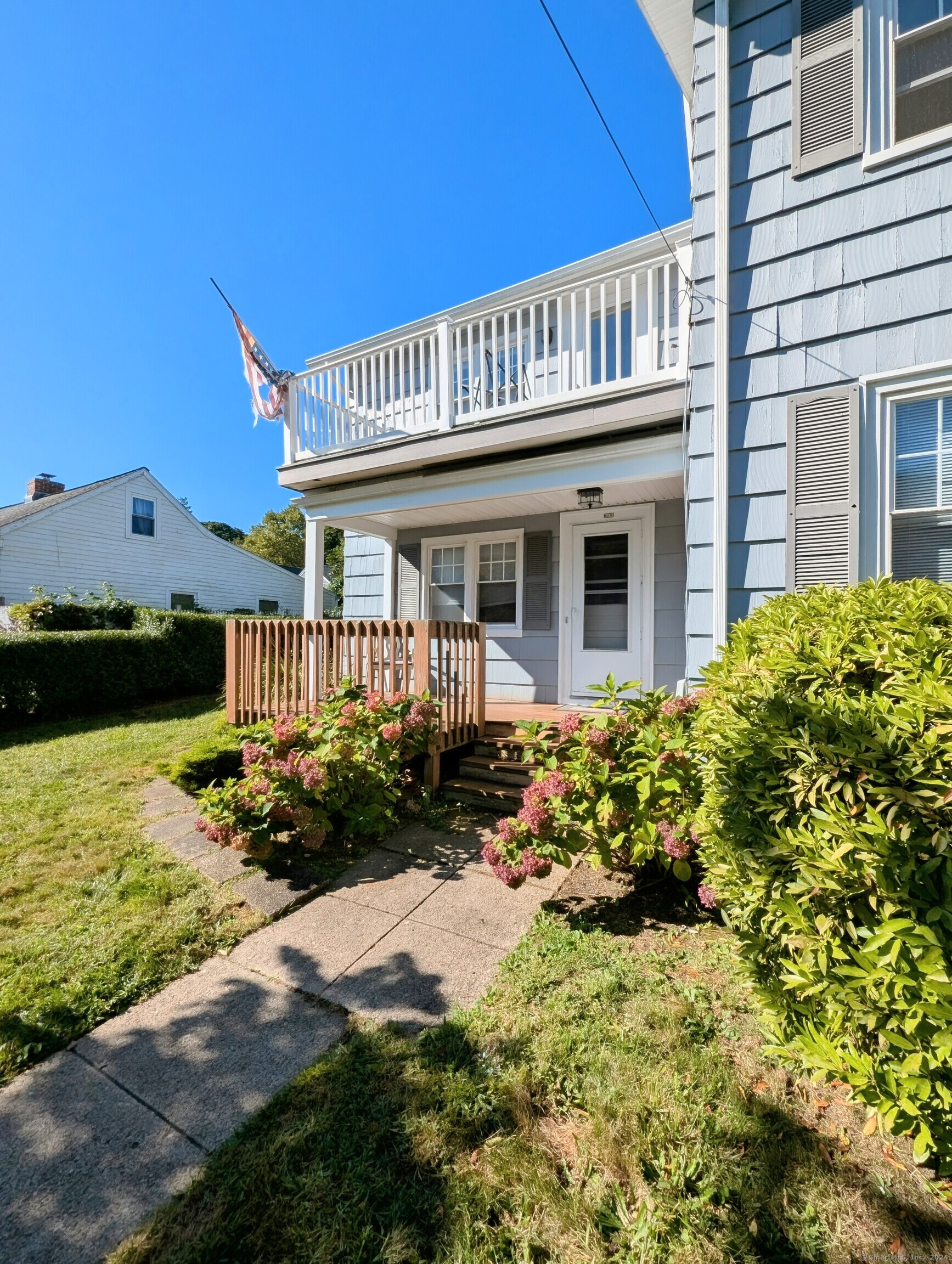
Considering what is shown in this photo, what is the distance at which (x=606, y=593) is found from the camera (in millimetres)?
6109

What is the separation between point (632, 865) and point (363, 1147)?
72.7 inches

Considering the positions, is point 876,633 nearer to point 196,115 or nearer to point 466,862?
point 466,862

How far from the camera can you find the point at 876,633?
6.07 feet

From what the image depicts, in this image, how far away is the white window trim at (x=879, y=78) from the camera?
3104 mm

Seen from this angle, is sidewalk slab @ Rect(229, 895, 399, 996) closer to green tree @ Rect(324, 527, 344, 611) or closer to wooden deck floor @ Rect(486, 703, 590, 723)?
wooden deck floor @ Rect(486, 703, 590, 723)

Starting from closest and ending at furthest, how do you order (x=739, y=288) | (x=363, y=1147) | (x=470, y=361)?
1. (x=363, y=1147)
2. (x=739, y=288)
3. (x=470, y=361)

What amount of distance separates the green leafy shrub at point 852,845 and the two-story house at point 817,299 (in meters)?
1.38

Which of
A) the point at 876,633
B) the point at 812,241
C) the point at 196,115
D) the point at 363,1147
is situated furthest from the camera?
the point at 196,115

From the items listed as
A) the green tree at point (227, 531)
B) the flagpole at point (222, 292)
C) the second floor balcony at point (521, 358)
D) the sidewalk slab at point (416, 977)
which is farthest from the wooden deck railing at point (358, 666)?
the green tree at point (227, 531)

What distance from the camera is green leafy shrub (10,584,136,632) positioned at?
10.2 meters

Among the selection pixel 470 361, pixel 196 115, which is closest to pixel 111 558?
pixel 196 115

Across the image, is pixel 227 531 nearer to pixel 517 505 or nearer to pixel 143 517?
pixel 143 517

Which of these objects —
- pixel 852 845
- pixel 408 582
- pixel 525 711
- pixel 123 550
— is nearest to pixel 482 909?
pixel 852 845

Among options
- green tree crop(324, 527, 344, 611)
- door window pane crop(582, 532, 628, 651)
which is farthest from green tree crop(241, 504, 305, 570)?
door window pane crop(582, 532, 628, 651)
